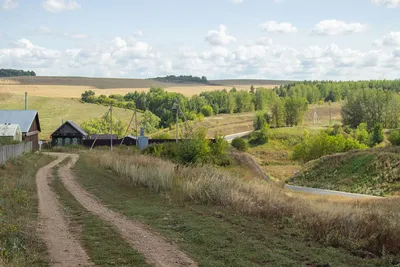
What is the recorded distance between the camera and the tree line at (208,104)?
5846 inches

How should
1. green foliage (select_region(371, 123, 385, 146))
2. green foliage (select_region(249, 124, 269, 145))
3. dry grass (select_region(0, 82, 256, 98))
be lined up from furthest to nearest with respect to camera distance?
dry grass (select_region(0, 82, 256, 98)) < green foliage (select_region(249, 124, 269, 145)) < green foliage (select_region(371, 123, 385, 146))

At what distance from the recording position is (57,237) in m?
11.0

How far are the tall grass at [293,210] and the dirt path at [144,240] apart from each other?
281 centimetres

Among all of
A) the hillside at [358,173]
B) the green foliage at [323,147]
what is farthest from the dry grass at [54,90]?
the hillside at [358,173]

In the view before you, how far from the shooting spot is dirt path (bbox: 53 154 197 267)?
917 centimetres

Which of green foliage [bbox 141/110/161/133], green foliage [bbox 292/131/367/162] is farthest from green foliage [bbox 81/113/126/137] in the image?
green foliage [bbox 292/131/367/162]

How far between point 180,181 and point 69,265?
29.0ft

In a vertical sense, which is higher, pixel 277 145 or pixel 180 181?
pixel 180 181

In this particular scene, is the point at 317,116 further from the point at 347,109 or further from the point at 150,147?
the point at 150,147

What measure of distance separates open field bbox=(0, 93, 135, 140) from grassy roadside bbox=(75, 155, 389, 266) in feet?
349

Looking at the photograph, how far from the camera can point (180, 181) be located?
1742cm

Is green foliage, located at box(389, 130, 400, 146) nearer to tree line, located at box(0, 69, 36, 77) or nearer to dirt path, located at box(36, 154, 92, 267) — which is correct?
dirt path, located at box(36, 154, 92, 267)

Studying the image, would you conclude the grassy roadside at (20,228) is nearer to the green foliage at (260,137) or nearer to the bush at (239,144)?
the bush at (239,144)

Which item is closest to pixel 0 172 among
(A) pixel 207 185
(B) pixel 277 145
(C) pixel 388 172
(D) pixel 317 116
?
(A) pixel 207 185
